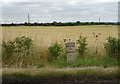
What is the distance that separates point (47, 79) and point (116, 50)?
2.73 metres

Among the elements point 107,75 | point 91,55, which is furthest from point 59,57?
point 107,75

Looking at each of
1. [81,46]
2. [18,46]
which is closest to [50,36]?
[81,46]

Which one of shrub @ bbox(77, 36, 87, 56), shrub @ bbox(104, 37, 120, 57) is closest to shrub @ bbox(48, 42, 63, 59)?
shrub @ bbox(77, 36, 87, 56)

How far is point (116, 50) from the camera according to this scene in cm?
775

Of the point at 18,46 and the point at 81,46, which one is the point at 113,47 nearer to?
the point at 81,46

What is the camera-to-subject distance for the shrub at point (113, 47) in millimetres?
7727

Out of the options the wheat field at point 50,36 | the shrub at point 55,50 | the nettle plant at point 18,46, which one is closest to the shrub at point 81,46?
the shrub at point 55,50

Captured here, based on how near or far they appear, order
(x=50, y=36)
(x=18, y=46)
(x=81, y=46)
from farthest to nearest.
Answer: (x=50, y=36) < (x=81, y=46) < (x=18, y=46)

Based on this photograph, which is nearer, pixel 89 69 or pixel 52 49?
pixel 89 69

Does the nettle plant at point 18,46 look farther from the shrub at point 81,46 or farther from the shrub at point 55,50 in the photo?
the shrub at point 81,46

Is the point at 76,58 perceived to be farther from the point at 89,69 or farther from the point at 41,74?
the point at 41,74

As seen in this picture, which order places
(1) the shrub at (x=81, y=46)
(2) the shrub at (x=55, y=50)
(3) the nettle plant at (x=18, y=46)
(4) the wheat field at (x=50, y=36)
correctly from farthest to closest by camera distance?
(4) the wheat field at (x=50, y=36)
(1) the shrub at (x=81, y=46)
(2) the shrub at (x=55, y=50)
(3) the nettle plant at (x=18, y=46)

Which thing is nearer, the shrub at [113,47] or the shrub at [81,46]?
the shrub at [113,47]

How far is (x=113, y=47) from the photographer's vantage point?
7.78 meters
